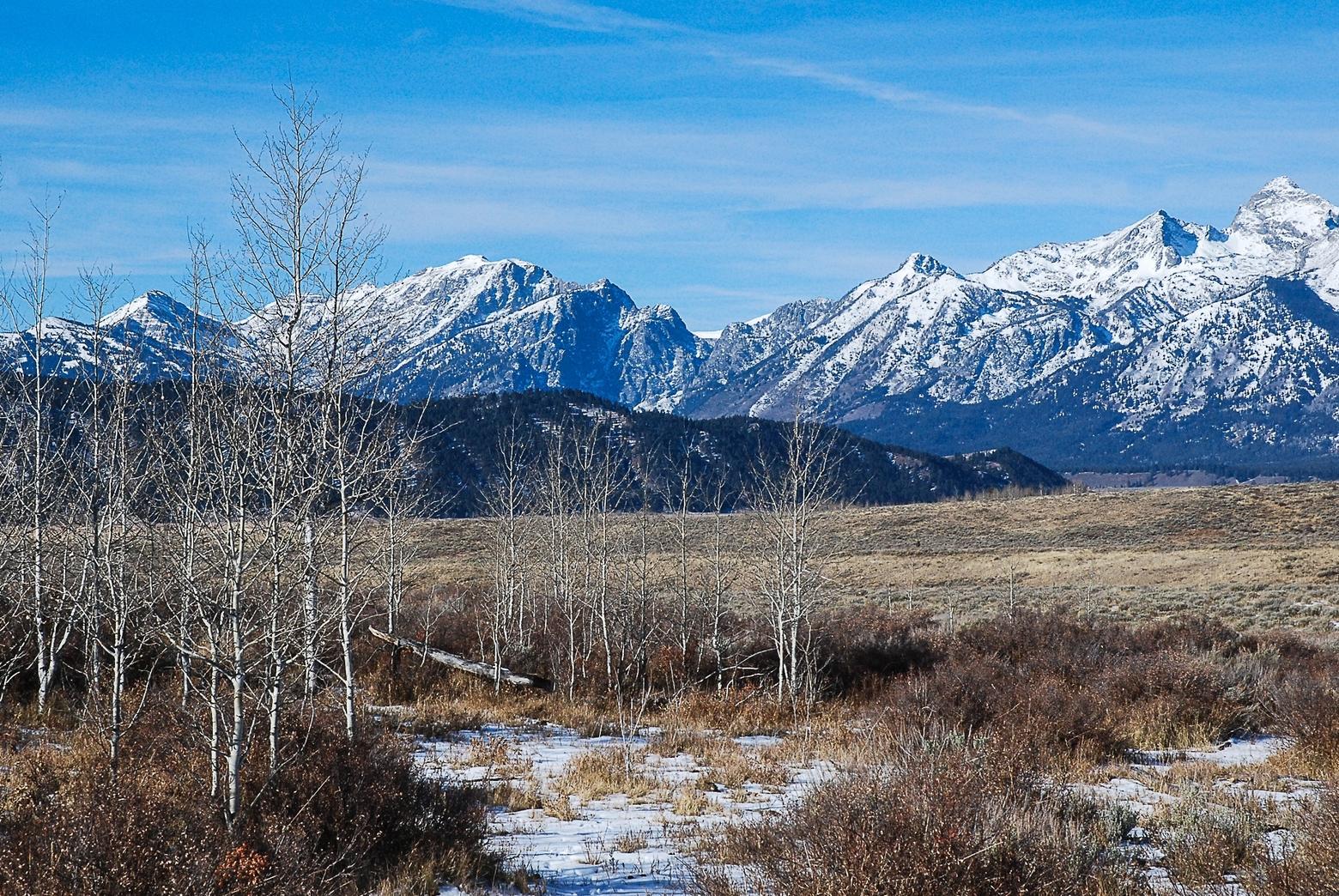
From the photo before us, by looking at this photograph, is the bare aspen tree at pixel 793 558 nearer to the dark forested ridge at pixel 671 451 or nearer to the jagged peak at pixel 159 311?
the jagged peak at pixel 159 311

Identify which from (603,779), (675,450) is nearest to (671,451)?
(675,450)

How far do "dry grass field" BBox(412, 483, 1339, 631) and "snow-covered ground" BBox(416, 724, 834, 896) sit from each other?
8.28 metres

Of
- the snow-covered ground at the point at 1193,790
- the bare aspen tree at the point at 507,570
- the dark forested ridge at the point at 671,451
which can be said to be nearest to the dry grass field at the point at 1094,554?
the bare aspen tree at the point at 507,570

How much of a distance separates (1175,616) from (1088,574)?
17248 millimetres

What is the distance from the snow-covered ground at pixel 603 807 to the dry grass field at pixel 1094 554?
8.28 metres

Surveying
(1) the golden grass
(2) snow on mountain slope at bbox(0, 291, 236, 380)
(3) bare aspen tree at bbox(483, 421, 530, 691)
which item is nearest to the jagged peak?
(2) snow on mountain slope at bbox(0, 291, 236, 380)

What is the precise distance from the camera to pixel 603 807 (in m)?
8.70

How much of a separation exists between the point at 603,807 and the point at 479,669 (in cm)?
808

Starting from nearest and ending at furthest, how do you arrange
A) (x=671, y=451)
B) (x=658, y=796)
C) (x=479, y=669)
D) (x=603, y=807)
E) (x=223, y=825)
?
(x=223, y=825)
(x=603, y=807)
(x=658, y=796)
(x=479, y=669)
(x=671, y=451)

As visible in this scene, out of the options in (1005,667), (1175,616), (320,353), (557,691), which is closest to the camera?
(320,353)

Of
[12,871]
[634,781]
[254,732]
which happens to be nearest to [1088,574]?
[634,781]

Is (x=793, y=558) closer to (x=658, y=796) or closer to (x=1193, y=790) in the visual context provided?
(x=658, y=796)

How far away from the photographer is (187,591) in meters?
5.88

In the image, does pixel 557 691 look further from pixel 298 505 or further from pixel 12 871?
pixel 12 871
